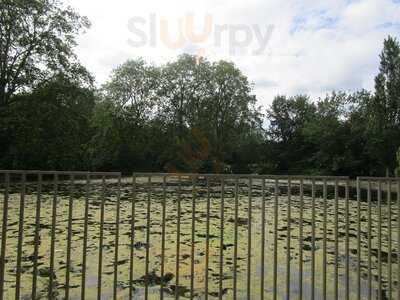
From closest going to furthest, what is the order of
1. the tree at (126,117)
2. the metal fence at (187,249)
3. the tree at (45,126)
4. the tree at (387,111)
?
the metal fence at (187,249)
the tree at (45,126)
the tree at (387,111)
the tree at (126,117)

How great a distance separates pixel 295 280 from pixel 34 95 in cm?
1876

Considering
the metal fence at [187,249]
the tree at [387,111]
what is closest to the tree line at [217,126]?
the tree at [387,111]

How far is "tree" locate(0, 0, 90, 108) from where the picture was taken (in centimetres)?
1916

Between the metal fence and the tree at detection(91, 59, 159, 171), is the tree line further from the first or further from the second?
the metal fence

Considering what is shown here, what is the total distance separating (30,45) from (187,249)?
1838cm

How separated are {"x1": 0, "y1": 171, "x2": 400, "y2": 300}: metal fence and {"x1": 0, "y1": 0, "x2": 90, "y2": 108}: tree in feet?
43.9

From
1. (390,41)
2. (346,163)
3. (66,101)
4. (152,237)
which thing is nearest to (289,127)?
(346,163)

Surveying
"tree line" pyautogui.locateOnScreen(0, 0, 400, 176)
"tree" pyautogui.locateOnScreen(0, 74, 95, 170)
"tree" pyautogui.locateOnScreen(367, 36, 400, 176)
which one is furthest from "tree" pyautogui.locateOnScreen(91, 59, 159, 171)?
"tree" pyautogui.locateOnScreen(367, 36, 400, 176)

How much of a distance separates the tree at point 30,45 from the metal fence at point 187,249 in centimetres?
1339

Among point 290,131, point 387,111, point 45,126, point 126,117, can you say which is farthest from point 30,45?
point 290,131

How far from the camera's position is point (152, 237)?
259 inches

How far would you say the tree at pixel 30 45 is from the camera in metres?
19.2

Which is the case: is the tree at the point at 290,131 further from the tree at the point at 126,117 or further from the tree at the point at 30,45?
the tree at the point at 30,45

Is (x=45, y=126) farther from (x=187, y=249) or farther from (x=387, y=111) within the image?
(x=387, y=111)
